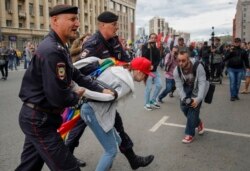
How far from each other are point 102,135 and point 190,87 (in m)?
2.48

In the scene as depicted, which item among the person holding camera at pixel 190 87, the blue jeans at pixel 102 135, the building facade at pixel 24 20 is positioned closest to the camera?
the blue jeans at pixel 102 135

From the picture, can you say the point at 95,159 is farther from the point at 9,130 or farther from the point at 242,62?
the point at 242,62

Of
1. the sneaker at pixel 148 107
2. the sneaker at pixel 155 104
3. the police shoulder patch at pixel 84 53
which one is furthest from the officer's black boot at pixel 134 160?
the sneaker at pixel 155 104

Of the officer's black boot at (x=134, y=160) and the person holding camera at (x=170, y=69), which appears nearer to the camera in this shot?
the officer's black boot at (x=134, y=160)

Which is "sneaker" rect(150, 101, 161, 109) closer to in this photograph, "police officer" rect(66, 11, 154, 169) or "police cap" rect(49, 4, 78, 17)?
"police officer" rect(66, 11, 154, 169)

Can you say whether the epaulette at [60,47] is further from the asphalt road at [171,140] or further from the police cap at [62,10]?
the asphalt road at [171,140]

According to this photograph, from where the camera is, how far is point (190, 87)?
17.5ft

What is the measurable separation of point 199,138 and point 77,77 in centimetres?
323

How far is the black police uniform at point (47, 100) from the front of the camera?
2354 millimetres

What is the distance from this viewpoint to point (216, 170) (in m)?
4.14

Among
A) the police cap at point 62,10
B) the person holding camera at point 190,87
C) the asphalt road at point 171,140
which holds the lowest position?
the asphalt road at point 171,140

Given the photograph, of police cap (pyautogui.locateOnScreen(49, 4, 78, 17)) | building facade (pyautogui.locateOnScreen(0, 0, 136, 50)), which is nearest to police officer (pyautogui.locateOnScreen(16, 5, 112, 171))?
police cap (pyautogui.locateOnScreen(49, 4, 78, 17))

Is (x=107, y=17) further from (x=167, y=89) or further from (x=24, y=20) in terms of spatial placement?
(x=24, y=20)

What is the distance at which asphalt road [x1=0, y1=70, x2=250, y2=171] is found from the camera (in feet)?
14.2
